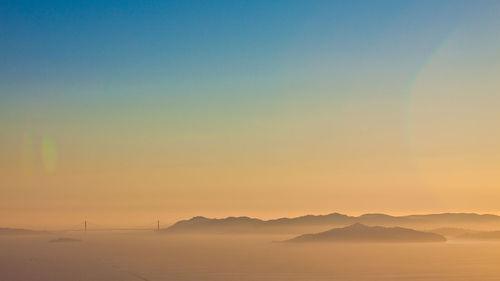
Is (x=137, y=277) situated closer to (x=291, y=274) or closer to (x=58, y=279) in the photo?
(x=58, y=279)

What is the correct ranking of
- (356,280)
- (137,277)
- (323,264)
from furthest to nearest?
(323,264) < (137,277) < (356,280)

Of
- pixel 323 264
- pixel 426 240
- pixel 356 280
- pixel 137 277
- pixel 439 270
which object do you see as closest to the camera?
pixel 356 280

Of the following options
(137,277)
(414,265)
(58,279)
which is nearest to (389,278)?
(414,265)

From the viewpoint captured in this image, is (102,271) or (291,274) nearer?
(291,274)

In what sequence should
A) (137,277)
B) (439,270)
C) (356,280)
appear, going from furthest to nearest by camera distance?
(439,270)
(137,277)
(356,280)

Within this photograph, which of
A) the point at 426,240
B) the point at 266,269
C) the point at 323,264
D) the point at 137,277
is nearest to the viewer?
the point at 137,277

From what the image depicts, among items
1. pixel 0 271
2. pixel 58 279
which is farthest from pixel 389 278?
pixel 0 271

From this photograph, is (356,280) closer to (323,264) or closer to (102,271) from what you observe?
(323,264)

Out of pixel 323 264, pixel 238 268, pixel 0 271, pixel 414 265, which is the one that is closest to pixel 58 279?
pixel 0 271

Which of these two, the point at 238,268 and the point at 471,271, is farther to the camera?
the point at 238,268
